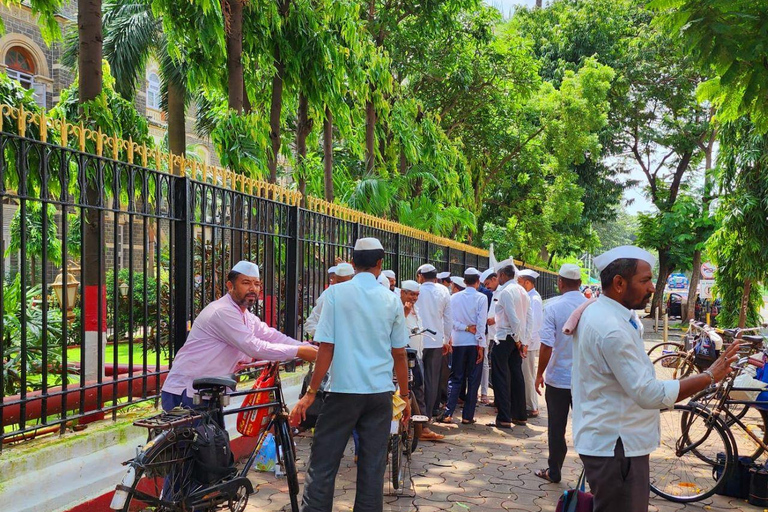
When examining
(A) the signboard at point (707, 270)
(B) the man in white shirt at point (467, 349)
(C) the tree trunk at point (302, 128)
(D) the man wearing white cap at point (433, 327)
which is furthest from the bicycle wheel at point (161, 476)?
(A) the signboard at point (707, 270)

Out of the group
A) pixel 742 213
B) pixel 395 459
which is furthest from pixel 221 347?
pixel 742 213

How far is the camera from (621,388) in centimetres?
335

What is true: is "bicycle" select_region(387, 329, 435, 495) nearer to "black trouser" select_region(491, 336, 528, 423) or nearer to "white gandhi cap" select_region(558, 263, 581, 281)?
"white gandhi cap" select_region(558, 263, 581, 281)

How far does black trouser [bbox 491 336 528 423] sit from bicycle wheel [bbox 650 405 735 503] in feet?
7.86

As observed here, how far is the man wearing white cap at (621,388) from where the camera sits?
3217 millimetres

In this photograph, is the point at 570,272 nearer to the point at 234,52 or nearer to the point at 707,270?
the point at 234,52

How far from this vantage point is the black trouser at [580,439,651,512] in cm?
333

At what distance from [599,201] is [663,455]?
2716 cm

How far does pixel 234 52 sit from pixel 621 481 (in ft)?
26.9

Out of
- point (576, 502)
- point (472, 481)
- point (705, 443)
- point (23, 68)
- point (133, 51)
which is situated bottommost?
point (472, 481)

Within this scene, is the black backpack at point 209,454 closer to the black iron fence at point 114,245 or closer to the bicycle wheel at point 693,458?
the black iron fence at point 114,245

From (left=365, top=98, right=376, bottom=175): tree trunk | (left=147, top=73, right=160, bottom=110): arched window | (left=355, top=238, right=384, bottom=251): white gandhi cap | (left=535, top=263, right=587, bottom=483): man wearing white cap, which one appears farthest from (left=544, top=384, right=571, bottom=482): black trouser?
(left=147, top=73, right=160, bottom=110): arched window

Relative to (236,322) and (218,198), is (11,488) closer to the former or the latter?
(236,322)

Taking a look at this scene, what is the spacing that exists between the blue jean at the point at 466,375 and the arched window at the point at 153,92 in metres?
25.7
